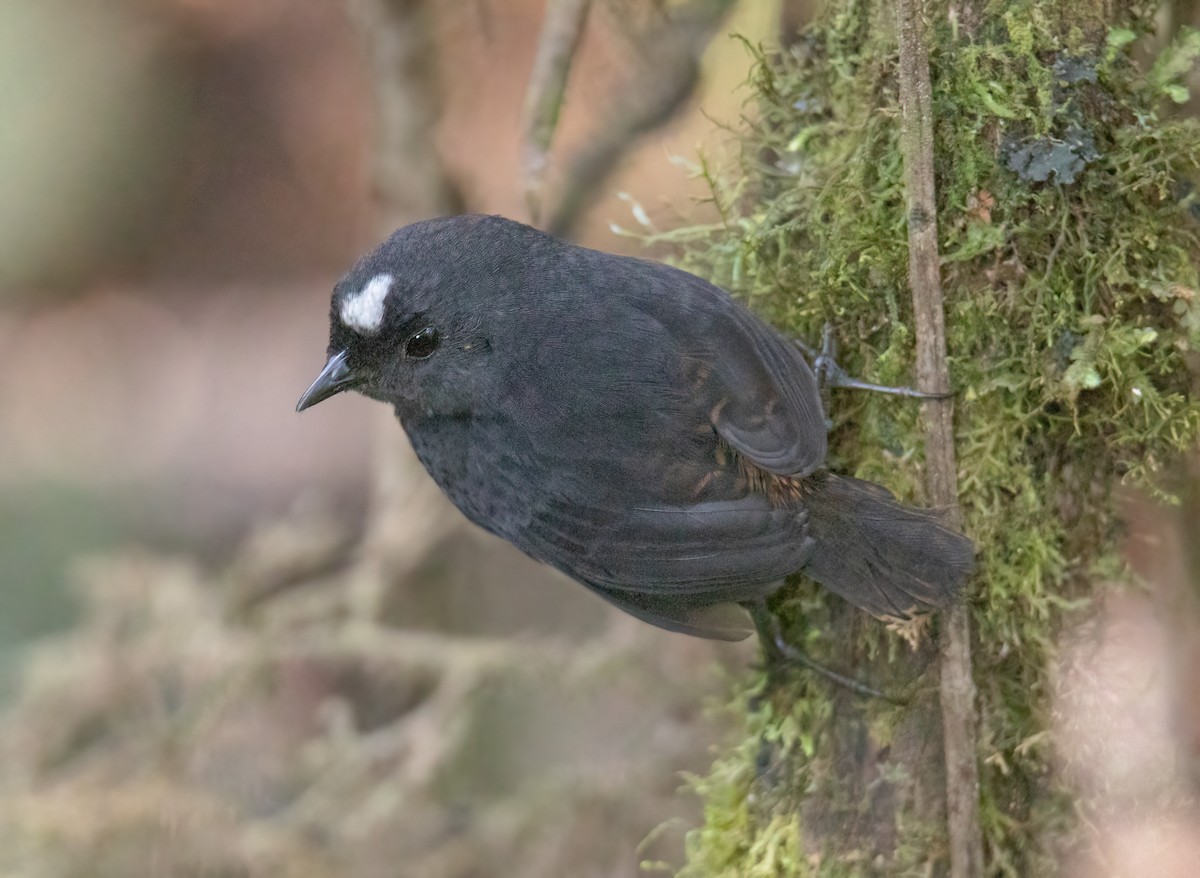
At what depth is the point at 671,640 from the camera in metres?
3.77

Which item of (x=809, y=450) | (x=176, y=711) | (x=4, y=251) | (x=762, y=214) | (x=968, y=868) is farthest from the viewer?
(x=4, y=251)

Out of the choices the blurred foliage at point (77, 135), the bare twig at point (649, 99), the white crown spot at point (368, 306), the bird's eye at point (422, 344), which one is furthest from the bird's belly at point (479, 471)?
the blurred foliage at point (77, 135)

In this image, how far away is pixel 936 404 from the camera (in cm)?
215

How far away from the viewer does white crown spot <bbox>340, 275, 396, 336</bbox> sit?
8.14 ft

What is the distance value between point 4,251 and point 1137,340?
570 cm

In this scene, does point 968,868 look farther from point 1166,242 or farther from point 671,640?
point 671,640

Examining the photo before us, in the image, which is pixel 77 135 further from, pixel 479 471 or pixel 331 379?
pixel 479 471

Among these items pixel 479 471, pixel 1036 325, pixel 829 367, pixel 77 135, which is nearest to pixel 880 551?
pixel 829 367

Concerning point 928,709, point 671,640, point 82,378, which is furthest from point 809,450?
point 82,378

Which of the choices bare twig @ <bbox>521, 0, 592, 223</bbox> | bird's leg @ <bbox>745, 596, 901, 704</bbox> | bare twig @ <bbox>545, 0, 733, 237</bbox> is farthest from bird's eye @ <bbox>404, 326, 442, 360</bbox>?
bare twig @ <bbox>545, 0, 733, 237</bbox>

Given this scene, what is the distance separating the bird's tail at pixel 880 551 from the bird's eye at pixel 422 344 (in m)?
0.95

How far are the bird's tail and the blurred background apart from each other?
0.33 metres

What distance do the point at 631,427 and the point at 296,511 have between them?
2865 mm

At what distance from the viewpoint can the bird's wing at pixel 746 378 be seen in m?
2.24
